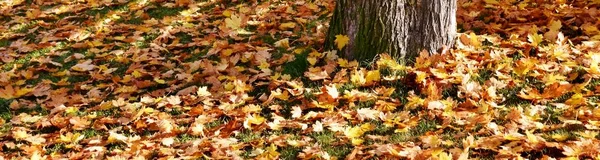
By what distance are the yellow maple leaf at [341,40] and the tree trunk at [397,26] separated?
2 cm

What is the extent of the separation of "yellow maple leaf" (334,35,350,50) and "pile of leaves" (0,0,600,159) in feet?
0.05

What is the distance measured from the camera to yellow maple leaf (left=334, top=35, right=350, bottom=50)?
4.31 metres

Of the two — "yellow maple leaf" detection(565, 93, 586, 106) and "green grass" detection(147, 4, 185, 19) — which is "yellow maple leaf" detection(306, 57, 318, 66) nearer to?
"yellow maple leaf" detection(565, 93, 586, 106)

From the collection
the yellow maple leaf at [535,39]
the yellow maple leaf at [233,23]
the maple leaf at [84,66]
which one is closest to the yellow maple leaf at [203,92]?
the maple leaf at [84,66]

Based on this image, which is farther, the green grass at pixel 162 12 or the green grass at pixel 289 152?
the green grass at pixel 162 12

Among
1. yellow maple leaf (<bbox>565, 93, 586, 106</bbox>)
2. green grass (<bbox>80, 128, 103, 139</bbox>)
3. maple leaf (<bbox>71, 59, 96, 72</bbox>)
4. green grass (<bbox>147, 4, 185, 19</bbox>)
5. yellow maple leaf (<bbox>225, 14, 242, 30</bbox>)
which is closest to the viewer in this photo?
yellow maple leaf (<bbox>565, 93, 586, 106</bbox>)

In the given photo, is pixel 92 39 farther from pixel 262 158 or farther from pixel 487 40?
pixel 487 40

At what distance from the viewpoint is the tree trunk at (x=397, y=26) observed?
415cm

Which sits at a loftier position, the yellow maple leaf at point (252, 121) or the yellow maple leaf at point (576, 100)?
the yellow maple leaf at point (576, 100)

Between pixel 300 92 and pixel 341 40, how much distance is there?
0.52m

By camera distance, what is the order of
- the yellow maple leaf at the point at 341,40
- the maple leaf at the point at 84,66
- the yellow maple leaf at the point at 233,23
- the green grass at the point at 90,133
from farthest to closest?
the yellow maple leaf at the point at 233,23, the maple leaf at the point at 84,66, the yellow maple leaf at the point at 341,40, the green grass at the point at 90,133

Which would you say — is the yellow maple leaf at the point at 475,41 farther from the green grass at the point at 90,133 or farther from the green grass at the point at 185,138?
the green grass at the point at 90,133

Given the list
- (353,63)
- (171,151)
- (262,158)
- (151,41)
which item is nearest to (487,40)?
(353,63)

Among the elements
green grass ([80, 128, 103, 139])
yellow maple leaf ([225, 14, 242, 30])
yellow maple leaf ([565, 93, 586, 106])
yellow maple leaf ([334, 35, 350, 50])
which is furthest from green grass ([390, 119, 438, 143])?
yellow maple leaf ([225, 14, 242, 30])
